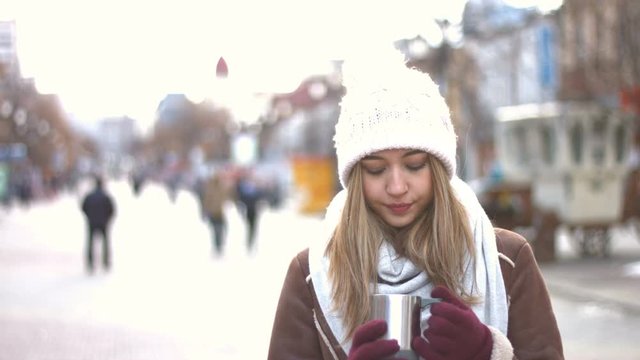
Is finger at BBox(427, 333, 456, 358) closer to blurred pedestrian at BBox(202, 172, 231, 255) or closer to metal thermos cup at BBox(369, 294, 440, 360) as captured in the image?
metal thermos cup at BBox(369, 294, 440, 360)

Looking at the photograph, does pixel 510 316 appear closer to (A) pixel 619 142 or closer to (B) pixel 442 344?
(B) pixel 442 344

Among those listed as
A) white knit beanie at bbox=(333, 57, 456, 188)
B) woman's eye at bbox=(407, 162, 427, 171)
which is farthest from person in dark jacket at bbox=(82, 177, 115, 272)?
woman's eye at bbox=(407, 162, 427, 171)

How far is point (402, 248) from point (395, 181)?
164 millimetres

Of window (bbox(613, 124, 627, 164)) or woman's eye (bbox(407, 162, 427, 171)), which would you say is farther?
window (bbox(613, 124, 627, 164))

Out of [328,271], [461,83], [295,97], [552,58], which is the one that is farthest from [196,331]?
[295,97]

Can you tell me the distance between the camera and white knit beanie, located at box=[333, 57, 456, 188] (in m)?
2.55

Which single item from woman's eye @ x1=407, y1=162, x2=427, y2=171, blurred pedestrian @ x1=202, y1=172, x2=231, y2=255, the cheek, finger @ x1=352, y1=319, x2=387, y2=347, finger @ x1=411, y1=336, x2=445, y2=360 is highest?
woman's eye @ x1=407, y1=162, x2=427, y2=171

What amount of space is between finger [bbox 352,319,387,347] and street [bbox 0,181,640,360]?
7.12 meters

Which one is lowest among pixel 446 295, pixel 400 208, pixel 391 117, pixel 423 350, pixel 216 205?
pixel 216 205

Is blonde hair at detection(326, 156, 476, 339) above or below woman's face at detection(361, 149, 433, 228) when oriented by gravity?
below

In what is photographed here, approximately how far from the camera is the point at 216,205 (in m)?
20.9

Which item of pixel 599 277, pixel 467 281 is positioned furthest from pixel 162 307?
pixel 467 281

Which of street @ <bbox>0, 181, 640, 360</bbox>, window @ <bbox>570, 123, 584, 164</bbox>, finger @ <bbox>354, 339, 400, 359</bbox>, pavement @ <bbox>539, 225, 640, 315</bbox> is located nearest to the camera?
finger @ <bbox>354, 339, 400, 359</bbox>

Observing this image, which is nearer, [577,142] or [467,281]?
[467,281]
